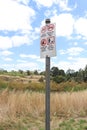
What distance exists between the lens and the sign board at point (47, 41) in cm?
517

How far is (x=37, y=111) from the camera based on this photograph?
1017cm

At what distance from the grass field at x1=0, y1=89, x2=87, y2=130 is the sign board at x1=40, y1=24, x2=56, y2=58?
3.14 meters

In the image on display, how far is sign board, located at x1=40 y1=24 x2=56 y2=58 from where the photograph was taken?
517cm

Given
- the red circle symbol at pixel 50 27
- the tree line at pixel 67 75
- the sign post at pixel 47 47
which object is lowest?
the sign post at pixel 47 47

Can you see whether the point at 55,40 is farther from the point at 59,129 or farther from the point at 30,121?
the point at 30,121

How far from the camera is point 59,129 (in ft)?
26.4

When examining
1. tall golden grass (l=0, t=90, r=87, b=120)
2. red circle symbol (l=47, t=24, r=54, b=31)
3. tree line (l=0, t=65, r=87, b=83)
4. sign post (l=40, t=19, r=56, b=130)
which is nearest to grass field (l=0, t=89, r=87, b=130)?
tall golden grass (l=0, t=90, r=87, b=120)

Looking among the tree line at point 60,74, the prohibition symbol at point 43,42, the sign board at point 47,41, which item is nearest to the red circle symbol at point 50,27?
the sign board at point 47,41

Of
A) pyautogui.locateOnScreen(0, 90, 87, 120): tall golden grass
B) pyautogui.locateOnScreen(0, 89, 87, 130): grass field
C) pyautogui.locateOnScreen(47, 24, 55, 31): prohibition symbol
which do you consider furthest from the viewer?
pyautogui.locateOnScreen(0, 90, 87, 120): tall golden grass

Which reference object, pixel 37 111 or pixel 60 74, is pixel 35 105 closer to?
pixel 37 111

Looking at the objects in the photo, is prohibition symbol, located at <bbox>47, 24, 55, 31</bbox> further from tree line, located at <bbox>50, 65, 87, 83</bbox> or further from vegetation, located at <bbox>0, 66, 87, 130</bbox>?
tree line, located at <bbox>50, 65, 87, 83</bbox>

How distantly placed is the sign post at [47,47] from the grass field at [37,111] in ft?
9.52

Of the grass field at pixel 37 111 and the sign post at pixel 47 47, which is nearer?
the sign post at pixel 47 47

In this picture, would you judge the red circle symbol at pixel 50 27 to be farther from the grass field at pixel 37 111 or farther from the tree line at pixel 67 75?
the tree line at pixel 67 75
